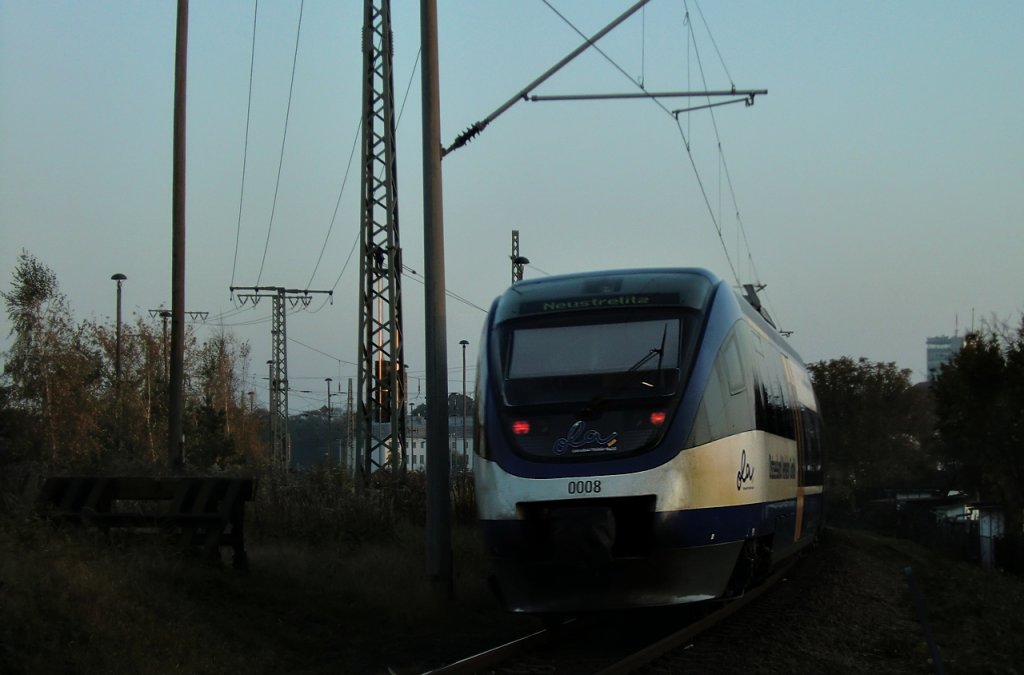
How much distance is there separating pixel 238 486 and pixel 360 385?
35.6 feet

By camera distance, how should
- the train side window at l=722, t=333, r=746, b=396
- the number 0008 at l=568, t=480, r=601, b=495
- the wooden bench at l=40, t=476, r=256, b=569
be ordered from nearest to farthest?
the number 0008 at l=568, t=480, r=601, b=495 → the train side window at l=722, t=333, r=746, b=396 → the wooden bench at l=40, t=476, r=256, b=569

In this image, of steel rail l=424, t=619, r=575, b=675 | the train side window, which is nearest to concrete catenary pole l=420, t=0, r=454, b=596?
steel rail l=424, t=619, r=575, b=675

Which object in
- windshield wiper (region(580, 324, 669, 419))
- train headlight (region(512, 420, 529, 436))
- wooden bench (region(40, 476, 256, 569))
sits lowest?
wooden bench (region(40, 476, 256, 569))

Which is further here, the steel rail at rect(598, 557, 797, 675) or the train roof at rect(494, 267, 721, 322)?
the train roof at rect(494, 267, 721, 322)

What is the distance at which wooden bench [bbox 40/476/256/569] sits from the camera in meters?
13.2

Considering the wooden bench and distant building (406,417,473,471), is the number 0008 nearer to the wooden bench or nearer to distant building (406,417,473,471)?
distant building (406,417,473,471)

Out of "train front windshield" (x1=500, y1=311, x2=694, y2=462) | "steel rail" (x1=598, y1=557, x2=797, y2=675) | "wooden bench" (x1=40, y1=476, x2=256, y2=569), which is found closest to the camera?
"steel rail" (x1=598, y1=557, x2=797, y2=675)

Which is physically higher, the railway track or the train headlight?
the train headlight

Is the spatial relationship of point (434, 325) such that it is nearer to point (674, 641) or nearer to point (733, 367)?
point (733, 367)

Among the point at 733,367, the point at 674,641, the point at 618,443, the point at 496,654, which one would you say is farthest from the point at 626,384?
the point at 496,654

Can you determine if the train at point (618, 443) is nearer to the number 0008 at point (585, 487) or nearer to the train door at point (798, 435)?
the number 0008 at point (585, 487)

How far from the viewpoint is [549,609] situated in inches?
420

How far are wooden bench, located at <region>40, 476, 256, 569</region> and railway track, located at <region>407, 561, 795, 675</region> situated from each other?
3793 millimetres

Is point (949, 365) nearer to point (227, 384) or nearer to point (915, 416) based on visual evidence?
point (915, 416)
